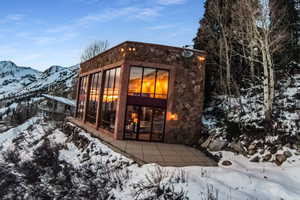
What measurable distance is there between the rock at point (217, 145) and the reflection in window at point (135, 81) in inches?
196

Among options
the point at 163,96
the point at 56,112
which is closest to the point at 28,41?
the point at 56,112

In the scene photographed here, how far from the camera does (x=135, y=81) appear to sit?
11.7m

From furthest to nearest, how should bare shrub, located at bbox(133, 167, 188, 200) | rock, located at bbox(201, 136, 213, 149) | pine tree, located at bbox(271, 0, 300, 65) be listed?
pine tree, located at bbox(271, 0, 300, 65)
rock, located at bbox(201, 136, 213, 149)
bare shrub, located at bbox(133, 167, 188, 200)

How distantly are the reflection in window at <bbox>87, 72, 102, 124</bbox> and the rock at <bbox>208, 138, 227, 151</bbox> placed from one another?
8824 mm

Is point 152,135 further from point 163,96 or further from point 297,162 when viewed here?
point 297,162

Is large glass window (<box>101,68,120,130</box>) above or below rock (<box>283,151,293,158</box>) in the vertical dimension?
above

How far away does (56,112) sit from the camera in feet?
80.7

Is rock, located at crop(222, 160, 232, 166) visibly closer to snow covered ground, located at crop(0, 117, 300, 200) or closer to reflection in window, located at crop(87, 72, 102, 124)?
snow covered ground, located at crop(0, 117, 300, 200)

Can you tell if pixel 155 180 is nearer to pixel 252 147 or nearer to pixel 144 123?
pixel 252 147

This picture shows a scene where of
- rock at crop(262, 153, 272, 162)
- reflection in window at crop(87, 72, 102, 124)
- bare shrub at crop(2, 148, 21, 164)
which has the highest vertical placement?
reflection in window at crop(87, 72, 102, 124)

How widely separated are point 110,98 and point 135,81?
2.44 meters

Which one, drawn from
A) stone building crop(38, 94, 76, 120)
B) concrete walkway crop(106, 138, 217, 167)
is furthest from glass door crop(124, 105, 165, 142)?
stone building crop(38, 94, 76, 120)

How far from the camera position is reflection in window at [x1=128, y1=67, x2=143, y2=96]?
38.2ft

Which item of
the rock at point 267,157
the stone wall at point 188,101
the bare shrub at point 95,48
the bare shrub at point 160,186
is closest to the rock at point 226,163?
the rock at point 267,157
